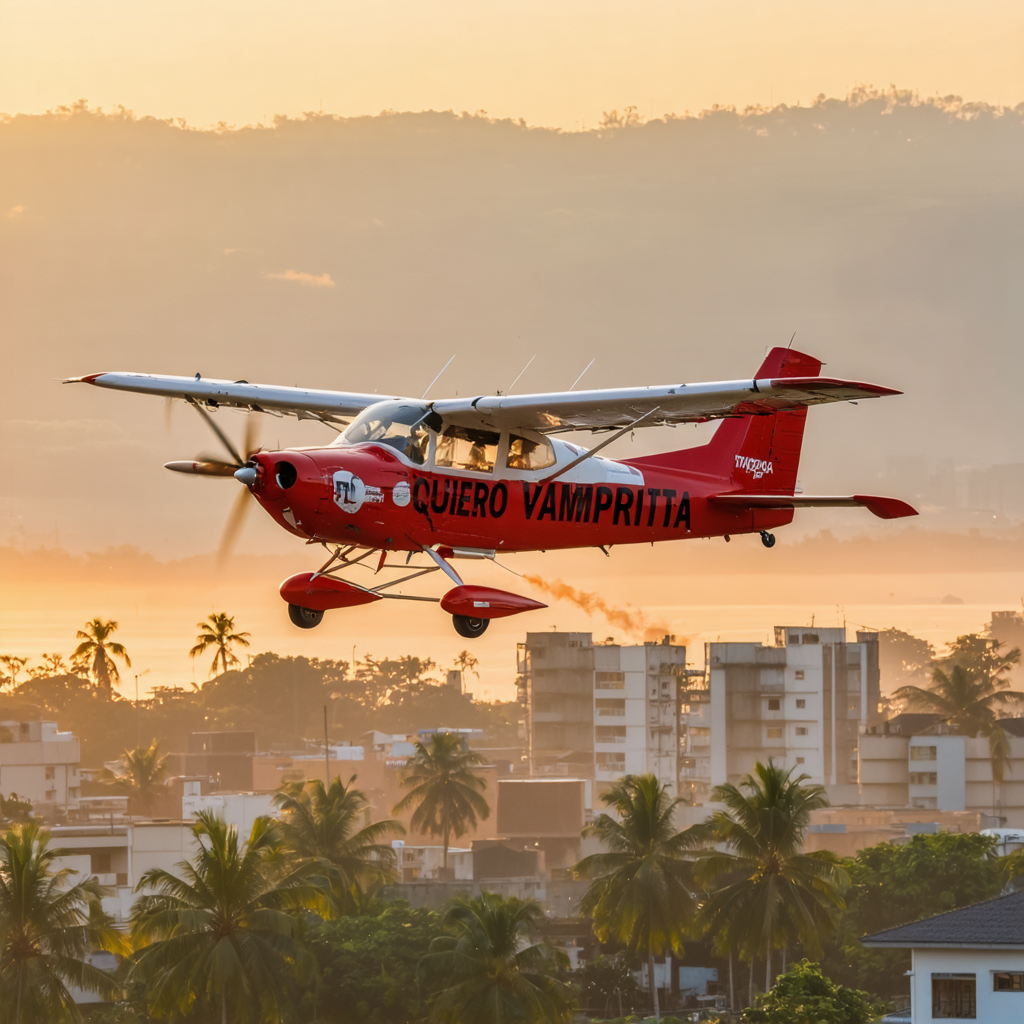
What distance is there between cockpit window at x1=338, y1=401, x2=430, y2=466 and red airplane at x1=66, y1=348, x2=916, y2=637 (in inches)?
0.5

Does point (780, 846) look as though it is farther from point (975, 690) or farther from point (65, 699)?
point (65, 699)

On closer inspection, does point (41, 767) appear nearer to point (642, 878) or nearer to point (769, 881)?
point (642, 878)

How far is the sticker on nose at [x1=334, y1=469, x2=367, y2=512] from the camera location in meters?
22.5

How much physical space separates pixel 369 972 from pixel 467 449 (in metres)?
51.3

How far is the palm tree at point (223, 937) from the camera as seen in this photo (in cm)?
6359

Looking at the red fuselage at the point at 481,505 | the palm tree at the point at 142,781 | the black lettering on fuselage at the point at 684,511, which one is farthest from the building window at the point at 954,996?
the palm tree at the point at 142,781

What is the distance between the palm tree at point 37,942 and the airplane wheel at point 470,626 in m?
46.7

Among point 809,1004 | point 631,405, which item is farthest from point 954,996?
point 631,405

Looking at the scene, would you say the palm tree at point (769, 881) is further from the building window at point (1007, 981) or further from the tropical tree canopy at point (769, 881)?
the building window at point (1007, 981)

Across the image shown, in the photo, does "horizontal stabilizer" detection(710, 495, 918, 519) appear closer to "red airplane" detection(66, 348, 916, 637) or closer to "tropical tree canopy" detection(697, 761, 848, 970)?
"red airplane" detection(66, 348, 916, 637)

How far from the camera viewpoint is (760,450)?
2981 cm

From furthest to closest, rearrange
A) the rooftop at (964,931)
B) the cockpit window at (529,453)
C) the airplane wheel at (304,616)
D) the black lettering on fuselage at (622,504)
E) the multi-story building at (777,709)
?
the multi-story building at (777,709) < the rooftop at (964,931) < the black lettering on fuselage at (622,504) < the cockpit window at (529,453) < the airplane wheel at (304,616)

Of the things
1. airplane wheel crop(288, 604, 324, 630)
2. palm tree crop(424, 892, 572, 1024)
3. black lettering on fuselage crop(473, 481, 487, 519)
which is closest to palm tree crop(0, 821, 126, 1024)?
palm tree crop(424, 892, 572, 1024)

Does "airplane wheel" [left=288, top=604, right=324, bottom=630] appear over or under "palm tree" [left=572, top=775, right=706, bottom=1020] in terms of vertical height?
over
